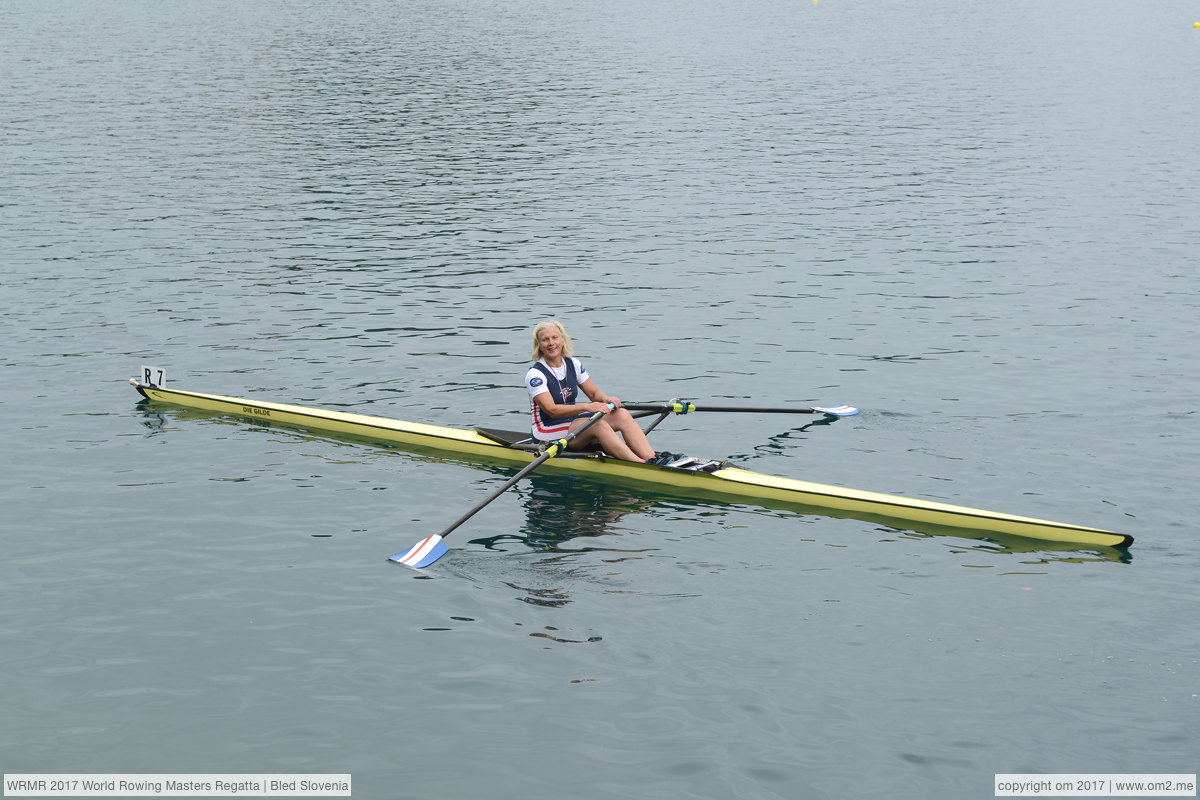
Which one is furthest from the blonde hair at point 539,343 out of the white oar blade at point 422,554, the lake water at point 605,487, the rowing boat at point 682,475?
the white oar blade at point 422,554

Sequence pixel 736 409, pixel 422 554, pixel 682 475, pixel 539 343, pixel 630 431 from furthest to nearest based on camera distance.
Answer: pixel 736 409
pixel 630 431
pixel 539 343
pixel 682 475
pixel 422 554

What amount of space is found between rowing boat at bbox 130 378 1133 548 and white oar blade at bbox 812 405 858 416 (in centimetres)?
259

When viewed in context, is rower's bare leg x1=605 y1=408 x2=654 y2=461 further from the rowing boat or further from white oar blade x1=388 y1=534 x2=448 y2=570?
white oar blade x1=388 y1=534 x2=448 y2=570

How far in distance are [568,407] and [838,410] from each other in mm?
3952

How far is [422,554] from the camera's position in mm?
11891

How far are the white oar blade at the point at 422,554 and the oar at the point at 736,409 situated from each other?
3171 millimetres

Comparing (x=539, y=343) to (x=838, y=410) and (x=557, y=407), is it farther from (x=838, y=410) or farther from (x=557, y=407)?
(x=838, y=410)

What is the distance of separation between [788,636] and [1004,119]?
33888 mm

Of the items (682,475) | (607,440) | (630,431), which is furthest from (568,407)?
(682,475)

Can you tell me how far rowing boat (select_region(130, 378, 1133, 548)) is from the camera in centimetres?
1217

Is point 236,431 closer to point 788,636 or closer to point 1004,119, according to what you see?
point 788,636

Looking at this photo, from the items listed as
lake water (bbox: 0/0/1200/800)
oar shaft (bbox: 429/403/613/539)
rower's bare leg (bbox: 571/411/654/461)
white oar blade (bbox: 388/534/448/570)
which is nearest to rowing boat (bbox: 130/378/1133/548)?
rower's bare leg (bbox: 571/411/654/461)

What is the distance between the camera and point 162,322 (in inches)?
818

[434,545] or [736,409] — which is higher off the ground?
[736,409]
